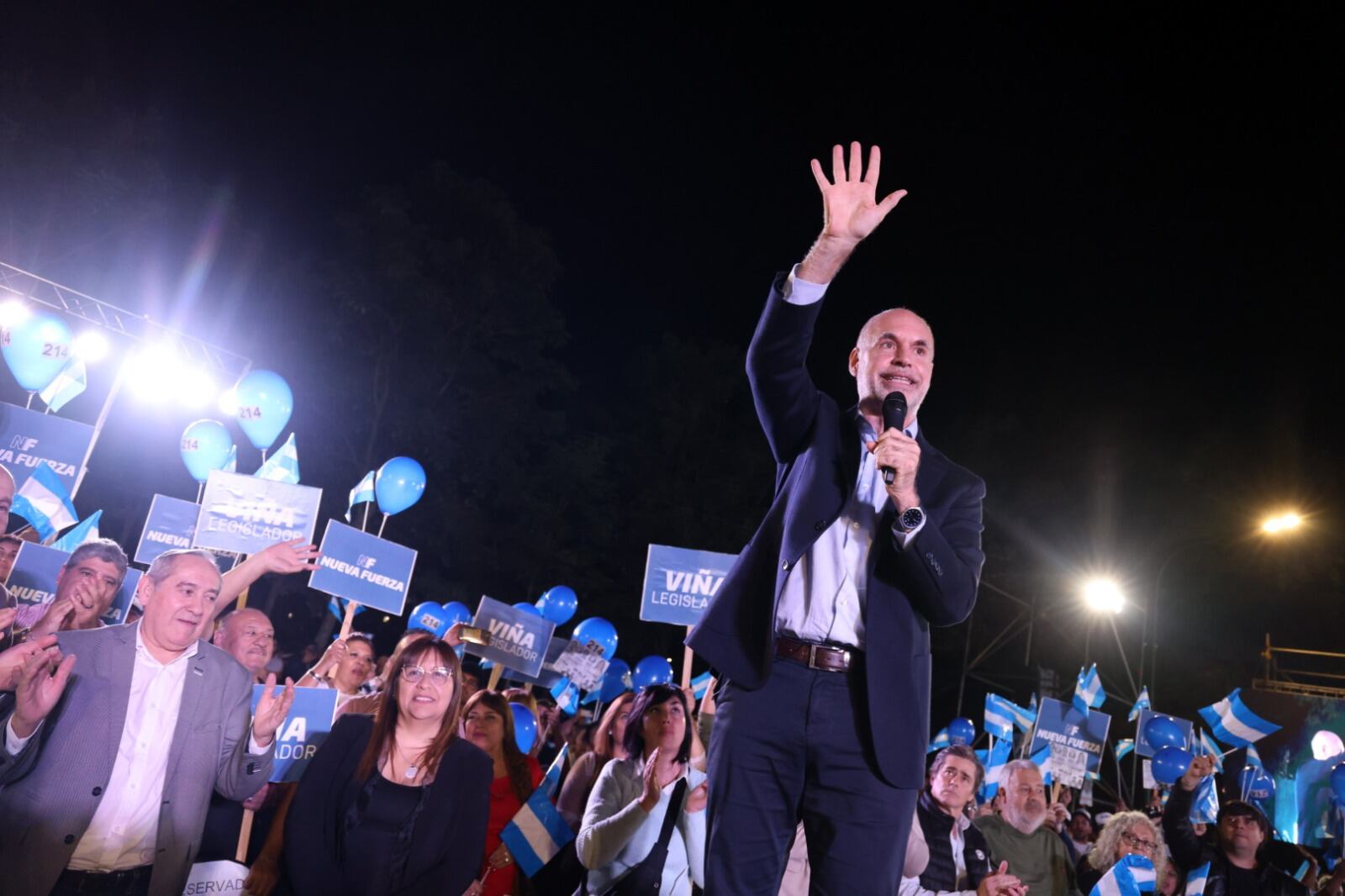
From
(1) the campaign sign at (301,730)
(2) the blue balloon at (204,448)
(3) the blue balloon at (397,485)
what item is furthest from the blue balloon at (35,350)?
(1) the campaign sign at (301,730)

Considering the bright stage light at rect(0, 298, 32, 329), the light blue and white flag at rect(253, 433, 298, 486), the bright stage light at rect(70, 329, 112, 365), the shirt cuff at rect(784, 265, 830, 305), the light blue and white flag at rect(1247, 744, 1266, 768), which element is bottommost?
the shirt cuff at rect(784, 265, 830, 305)

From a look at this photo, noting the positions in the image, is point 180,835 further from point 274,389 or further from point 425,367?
point 425,367

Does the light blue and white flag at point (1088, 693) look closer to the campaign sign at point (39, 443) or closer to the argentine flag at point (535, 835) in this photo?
the argentine flag at point (535, 835)

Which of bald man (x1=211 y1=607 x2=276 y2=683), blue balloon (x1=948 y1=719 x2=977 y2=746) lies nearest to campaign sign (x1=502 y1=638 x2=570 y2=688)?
bald man (x1=211 y1=607 x2=276 y2=683)

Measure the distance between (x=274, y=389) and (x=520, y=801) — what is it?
6.57 m

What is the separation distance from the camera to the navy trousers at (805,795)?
202 centimetres

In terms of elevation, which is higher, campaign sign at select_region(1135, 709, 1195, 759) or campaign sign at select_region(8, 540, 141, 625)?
campaign sign at select_region(1135, 709, 1195, 759)

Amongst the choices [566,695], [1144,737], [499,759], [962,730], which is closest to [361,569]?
[499,759]

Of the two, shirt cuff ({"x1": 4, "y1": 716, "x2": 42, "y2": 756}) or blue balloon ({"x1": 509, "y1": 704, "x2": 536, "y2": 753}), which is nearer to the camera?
shirt cuff ({"x1": 4, "y1": 716, "x2": 42, "y2": 756})

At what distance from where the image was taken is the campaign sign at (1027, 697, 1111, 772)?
1114 cm

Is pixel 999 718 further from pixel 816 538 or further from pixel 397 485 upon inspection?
pixel 816 538

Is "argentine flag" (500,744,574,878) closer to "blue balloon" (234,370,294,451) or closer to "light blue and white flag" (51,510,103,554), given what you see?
"light blue and white flag" (51,510,103,554)

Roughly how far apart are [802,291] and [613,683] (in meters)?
10.7

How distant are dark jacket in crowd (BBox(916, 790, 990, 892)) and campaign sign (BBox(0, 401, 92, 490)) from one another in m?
6.79
